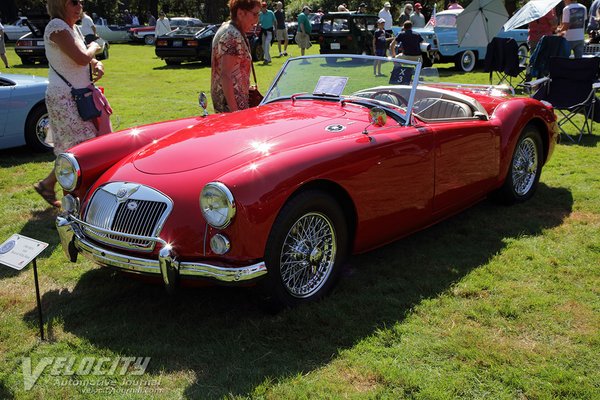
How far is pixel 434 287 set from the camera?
395 cm

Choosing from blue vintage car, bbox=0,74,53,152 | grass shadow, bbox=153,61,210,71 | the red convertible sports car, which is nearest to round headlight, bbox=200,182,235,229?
the red convertible sports car

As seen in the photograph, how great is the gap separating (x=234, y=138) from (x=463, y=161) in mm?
1851

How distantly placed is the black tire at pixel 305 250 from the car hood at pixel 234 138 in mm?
446

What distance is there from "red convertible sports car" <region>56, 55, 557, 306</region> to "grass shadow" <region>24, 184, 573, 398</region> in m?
0.24

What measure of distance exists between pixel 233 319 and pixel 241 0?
9.19ft

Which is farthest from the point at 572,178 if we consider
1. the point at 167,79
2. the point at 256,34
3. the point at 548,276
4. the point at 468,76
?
the point at 256,34

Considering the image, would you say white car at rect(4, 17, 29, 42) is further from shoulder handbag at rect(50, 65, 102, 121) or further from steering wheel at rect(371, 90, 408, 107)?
steering wheel at rect(371, 90, 408, 107)

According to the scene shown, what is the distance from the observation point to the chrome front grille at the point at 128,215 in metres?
3.36

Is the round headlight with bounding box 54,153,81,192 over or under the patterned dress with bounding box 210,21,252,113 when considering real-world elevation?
under

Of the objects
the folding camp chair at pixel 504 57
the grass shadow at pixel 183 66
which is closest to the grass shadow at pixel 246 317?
the folding camp chair at pixel 504 57

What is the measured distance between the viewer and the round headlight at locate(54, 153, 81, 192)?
405 cm

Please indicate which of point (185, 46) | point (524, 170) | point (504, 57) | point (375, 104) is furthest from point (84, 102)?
point (185, 46)

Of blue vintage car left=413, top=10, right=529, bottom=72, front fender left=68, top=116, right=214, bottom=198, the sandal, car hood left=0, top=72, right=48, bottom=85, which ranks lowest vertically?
the sandal

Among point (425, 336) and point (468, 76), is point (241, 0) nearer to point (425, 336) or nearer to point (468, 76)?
point (425, 336)
